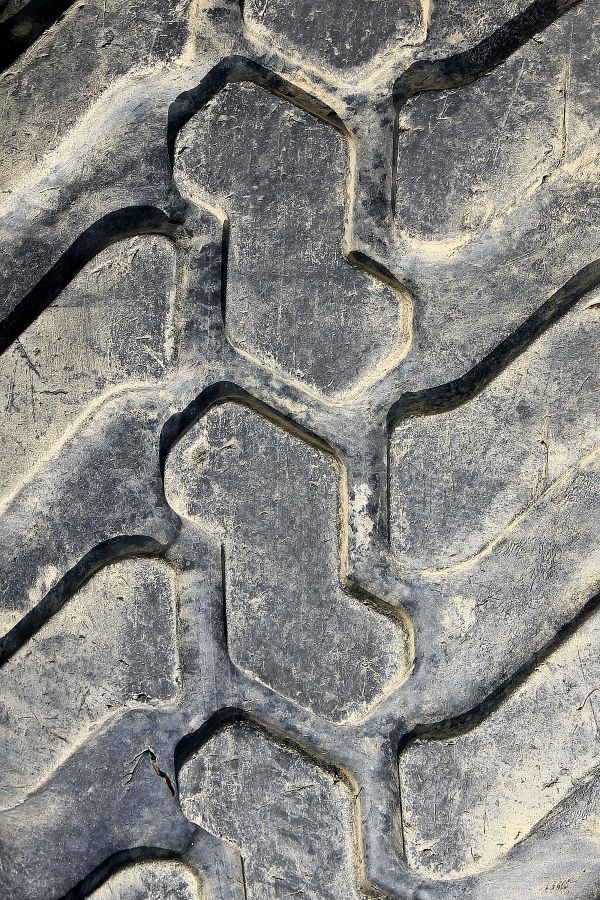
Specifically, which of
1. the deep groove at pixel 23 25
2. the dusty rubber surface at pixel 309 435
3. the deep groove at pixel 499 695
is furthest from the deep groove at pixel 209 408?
the deep groove at pixel 23 25

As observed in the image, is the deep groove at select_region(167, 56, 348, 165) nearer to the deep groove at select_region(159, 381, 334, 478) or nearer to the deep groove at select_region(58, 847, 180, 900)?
the deep groove at select_region(159, 381, 334, 478)

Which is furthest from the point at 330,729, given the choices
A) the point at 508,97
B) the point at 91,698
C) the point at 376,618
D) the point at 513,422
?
the point at 508,97

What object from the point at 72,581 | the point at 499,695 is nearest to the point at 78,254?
the point at 72,581

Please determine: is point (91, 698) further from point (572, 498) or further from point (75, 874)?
point (572, 498)

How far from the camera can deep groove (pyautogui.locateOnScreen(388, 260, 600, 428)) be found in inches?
30.7

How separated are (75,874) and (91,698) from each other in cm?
22

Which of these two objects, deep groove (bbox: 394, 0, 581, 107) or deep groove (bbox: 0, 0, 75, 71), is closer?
deep groove (bbox: 394, 0, 581, 107)

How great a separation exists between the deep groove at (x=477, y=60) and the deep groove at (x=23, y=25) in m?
0.39

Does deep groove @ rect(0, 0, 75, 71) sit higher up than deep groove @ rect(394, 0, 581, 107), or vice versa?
deep groove @ rect(0, 0, 75, 71)

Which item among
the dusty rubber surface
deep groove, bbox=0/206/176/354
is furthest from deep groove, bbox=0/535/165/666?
deep groove, bbox=0/206/176/354

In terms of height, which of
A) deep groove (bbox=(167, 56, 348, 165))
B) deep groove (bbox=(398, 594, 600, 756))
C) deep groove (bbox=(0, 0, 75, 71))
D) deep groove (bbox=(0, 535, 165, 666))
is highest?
deep groove (bbox=(0, 0, 75, 71))

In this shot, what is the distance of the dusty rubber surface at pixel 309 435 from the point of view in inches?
30.6

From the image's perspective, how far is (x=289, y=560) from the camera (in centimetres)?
82

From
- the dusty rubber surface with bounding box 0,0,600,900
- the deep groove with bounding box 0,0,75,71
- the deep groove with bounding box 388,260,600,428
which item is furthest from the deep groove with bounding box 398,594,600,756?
the deep groove with bounding box 0,0,75,71
